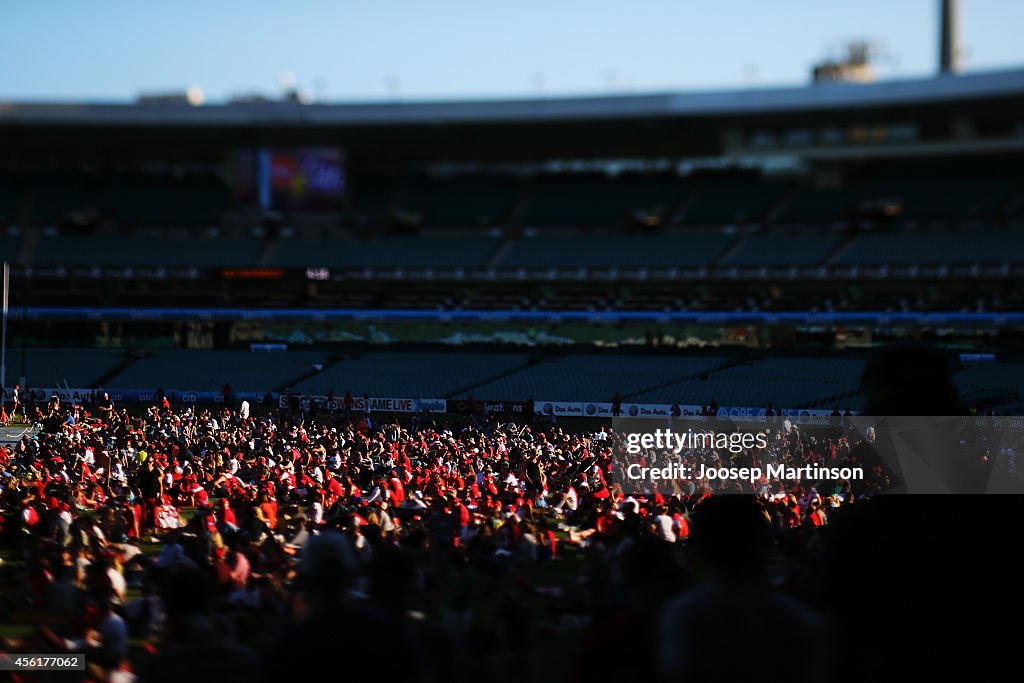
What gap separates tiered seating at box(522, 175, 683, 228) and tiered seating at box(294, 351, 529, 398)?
37.2ft

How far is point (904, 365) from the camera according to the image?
394 centimetres

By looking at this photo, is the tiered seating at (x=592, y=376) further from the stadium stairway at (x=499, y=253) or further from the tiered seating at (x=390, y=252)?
the tiered seating at (x=390, y=252)

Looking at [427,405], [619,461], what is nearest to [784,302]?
[427,405]

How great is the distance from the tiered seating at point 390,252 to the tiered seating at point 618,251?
1951 millimetres

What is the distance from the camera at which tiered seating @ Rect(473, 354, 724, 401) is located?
1752 inches

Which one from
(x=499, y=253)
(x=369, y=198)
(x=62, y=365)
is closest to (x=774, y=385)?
(x=499, y=253)

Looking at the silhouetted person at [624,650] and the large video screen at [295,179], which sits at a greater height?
the large video screen at [295,179]

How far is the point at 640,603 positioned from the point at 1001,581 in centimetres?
163

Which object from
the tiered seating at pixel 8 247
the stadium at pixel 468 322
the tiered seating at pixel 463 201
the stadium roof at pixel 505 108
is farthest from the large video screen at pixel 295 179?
the tiered seating at pixel 8 247

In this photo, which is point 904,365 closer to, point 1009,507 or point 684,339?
point 1009,507

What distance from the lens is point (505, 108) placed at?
58250 mm

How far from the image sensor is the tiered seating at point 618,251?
55781 millimetres

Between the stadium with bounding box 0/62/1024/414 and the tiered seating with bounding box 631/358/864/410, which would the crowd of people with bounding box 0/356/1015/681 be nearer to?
the tiered seating with bounding box 631/358/864/410

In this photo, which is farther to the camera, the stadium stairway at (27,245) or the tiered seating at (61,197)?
the tiered seating at (61,197)
